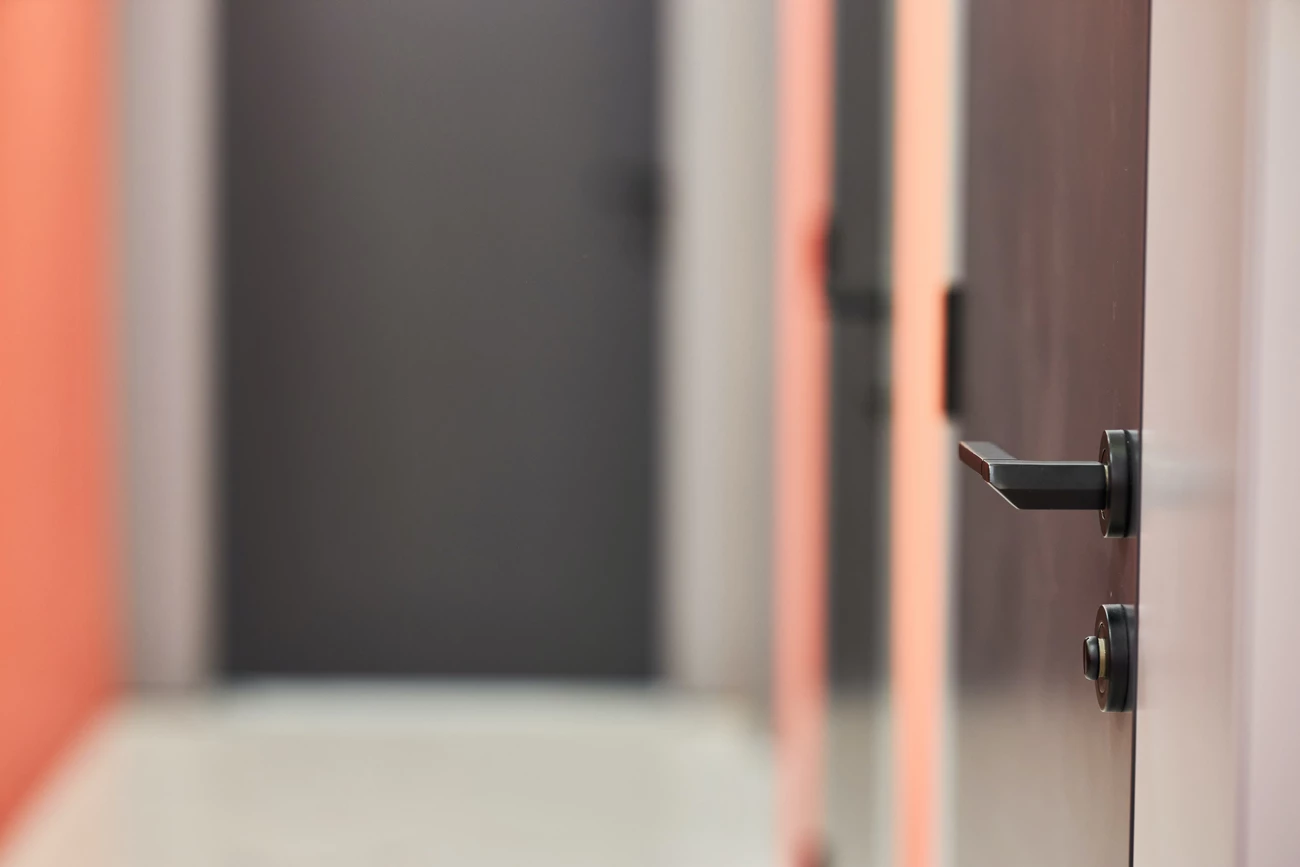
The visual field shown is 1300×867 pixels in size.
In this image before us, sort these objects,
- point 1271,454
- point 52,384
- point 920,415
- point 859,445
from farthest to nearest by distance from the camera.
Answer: point 52,384 → point 859,445 → point 920,415 → point 1271,454

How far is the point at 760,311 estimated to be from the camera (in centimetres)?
279

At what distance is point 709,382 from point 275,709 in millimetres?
1025

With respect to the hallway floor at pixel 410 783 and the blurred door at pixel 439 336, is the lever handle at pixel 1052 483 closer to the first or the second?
the hallway floor at pixel 410 783

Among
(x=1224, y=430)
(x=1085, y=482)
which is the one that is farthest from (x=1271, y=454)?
(x=1085, y=482)

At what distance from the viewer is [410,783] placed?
245cm

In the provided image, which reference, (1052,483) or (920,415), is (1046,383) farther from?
(920,415)

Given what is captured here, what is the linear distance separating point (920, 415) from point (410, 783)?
4.96 ft

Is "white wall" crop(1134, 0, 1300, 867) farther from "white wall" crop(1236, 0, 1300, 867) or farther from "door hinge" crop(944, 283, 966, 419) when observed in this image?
"door hinge" crop(944, 283, 966, 419)

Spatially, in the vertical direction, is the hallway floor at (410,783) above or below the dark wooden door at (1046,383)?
below

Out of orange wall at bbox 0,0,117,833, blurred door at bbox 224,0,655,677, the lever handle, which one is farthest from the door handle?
blurred door at bbox 224,0,655,677

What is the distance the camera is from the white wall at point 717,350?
9.05 feet

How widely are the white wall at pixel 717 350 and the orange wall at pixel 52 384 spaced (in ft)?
3.39

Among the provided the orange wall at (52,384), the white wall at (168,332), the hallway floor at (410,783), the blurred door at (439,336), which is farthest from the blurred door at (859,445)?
the white wall at (168,332)

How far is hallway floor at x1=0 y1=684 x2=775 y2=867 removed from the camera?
2.17m
